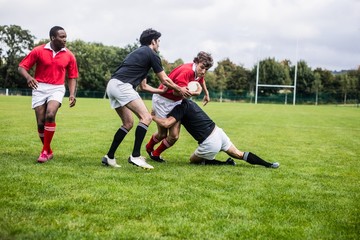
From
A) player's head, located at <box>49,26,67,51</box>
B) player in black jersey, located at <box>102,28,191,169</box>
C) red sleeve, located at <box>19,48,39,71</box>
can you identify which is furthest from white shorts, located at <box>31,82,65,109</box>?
player in black jersey, located at <box>102,28,191,169</box>

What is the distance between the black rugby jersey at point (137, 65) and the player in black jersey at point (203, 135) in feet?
3.19

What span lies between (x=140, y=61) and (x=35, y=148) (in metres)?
3.33

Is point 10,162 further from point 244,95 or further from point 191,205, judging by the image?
point 244,95

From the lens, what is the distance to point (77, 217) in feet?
12.5

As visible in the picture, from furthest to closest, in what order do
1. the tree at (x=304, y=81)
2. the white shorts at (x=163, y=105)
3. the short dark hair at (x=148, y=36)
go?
the tree at (x=304, y=81), the white shorts at (x=163, y=105), the short dark hair at (x=148, y=36)

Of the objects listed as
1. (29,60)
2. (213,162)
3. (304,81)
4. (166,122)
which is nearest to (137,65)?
(166,122)

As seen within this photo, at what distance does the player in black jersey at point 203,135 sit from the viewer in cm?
724

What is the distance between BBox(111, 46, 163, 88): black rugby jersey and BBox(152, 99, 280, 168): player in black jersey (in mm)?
971

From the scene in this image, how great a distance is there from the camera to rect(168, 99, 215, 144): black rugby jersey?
7312mm

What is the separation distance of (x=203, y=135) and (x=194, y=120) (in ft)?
1.08

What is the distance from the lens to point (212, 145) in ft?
23.7

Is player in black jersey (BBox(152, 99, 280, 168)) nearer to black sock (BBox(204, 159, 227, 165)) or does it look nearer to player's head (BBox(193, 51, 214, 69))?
black sock (BBox(204, 159, 227, 165))

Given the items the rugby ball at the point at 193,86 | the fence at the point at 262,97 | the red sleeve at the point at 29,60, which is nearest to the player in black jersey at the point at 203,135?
the rugby ball at the point at 193,86

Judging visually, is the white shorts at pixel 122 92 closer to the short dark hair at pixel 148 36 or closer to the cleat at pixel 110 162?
the short dark hair at pixel 148 36
